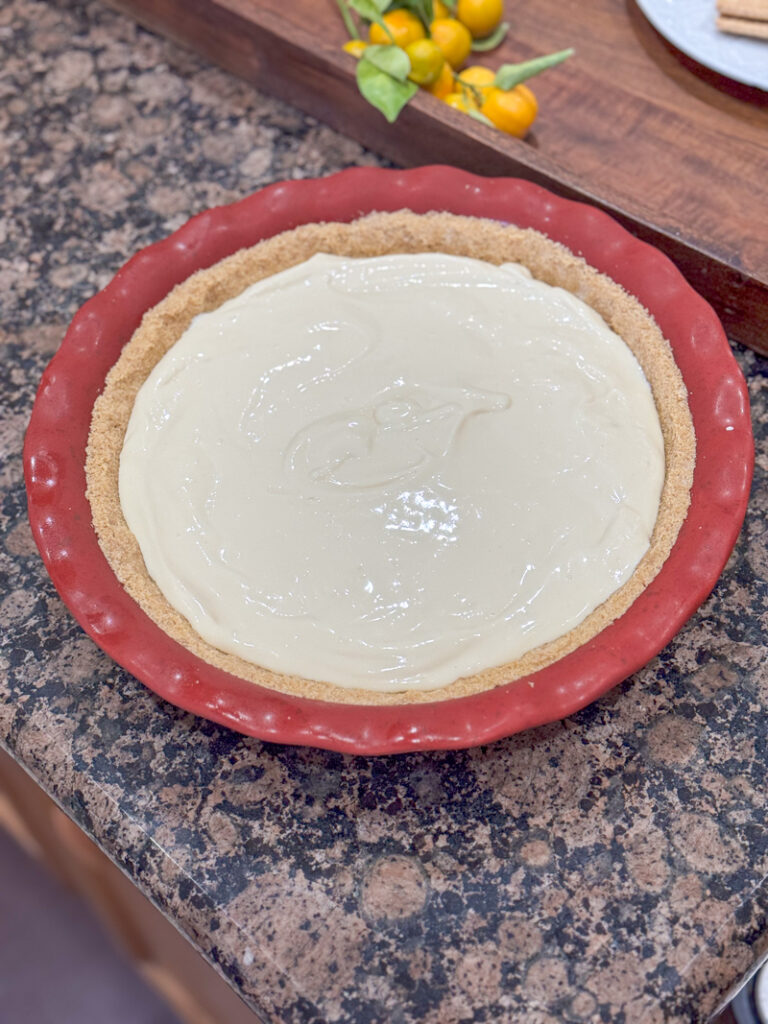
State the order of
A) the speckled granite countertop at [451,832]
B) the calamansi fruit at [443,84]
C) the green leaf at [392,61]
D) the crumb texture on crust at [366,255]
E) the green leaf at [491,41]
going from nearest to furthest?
the speckled granite countertop at [451,832] < the crumb texture on crust at [366,255] < the green leaf at [392,61] < the calamansi fruit at [443,84] < the green leaf at [491,41]

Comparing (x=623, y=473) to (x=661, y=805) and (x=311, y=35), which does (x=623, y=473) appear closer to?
(x=661, y=805)

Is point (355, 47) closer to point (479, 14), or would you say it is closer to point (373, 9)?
point (373, 9)


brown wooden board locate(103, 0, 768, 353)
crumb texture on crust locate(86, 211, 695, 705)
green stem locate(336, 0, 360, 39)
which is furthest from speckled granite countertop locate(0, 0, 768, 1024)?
green stem locate(336, 0, 360, 39)

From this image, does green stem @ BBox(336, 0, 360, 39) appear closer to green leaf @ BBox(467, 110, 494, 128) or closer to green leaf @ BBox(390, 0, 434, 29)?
green leaf @ BBox(390, 0, 434, 29)

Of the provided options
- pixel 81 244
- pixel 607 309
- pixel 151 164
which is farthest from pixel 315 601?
pixel 151 164

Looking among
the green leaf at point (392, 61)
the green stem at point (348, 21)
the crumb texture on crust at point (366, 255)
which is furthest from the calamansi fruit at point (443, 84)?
the crumb texture on crust at point (366, 255)

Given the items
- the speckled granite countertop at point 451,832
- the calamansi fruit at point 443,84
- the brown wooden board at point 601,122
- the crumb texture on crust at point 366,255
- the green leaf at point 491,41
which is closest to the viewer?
the speckled granite countertop at point 451,832

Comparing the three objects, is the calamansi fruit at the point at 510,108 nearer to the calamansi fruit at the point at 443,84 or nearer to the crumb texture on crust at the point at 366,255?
the calamansi fruit at the point at 443,84
